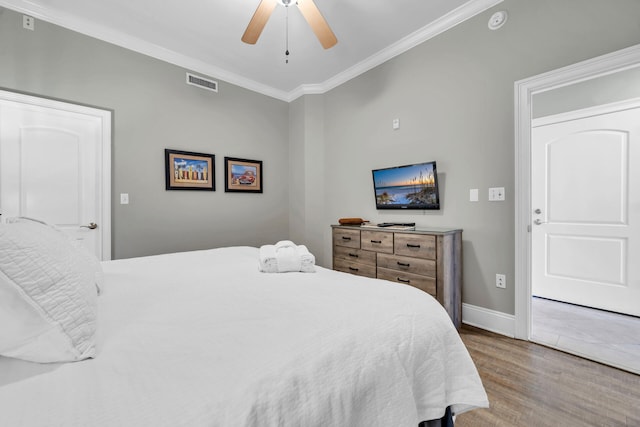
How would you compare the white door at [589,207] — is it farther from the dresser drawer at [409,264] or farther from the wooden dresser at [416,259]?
the dresser drawer at [409,264]

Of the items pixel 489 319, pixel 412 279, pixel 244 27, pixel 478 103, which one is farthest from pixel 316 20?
pixel 489 319

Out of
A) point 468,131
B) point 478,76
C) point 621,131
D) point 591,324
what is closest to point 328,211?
point 468,131

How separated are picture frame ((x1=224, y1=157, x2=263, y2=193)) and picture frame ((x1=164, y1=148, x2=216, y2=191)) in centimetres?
18

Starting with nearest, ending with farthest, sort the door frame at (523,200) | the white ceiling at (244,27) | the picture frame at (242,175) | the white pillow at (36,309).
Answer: the white pillow at (36,309) < the door frame at (523,200) < the white ceiling at (244,27) < the picture frame at (242,175)

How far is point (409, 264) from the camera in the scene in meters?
2.46

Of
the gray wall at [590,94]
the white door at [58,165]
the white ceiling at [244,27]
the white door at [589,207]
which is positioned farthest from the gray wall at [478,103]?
the white door at [58,165]

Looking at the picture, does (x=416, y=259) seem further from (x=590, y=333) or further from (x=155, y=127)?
(x=155, y=127)

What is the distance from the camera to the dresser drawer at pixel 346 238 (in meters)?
2.92

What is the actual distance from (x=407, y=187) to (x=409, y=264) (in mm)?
881

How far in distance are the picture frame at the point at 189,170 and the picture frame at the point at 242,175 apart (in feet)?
0.60

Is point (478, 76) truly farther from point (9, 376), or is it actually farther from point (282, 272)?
point (9, 376)

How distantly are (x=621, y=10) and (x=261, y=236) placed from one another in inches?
154

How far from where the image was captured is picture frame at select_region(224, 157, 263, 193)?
357 cm

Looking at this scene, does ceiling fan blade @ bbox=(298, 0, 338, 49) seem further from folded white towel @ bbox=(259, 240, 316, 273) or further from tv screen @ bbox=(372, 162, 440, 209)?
folded white towel @ bbox=(259, 240, 316, 273)
